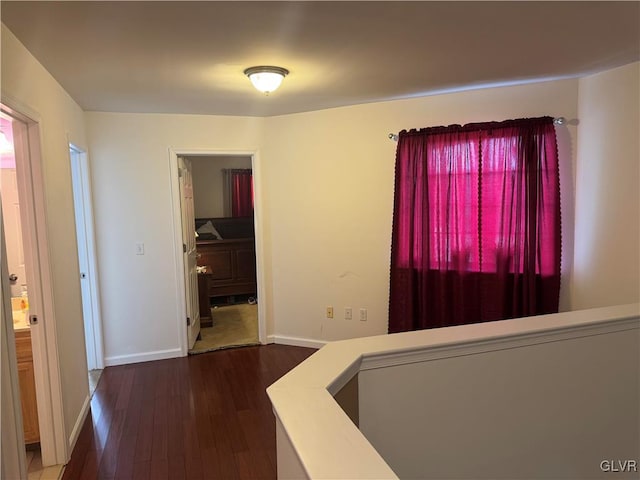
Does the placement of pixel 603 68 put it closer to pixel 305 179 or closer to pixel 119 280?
pixel 305 179

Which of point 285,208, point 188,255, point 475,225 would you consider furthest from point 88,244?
point 475,225

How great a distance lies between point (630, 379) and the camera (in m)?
2.39

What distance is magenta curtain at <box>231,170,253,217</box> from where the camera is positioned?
261 inches

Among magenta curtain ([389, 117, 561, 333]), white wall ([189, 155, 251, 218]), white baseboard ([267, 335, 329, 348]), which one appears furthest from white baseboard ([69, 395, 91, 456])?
white wall ([189, 155, 251, 218])

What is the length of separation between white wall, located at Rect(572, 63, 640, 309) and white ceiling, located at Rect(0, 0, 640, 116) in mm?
198

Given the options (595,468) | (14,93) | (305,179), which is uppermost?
(14,93)

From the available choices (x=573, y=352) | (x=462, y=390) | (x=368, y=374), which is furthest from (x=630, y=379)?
(x=368, y=374)

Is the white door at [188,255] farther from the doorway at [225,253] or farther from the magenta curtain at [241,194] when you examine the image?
the magenta curtain at [241,194]

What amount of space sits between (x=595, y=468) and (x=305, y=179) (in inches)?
119

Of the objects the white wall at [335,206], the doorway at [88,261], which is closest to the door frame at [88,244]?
the doorway at [88,261]

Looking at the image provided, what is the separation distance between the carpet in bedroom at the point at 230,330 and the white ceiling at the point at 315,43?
7.88 feet

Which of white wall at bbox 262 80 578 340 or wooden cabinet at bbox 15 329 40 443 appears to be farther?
white wall at bbox 262 80 578 340

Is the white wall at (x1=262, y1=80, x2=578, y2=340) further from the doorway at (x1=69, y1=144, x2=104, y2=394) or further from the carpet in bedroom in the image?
the doorway at (x1=69, y1=144, x2=104, y2=394)

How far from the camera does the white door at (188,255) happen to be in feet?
13.6
